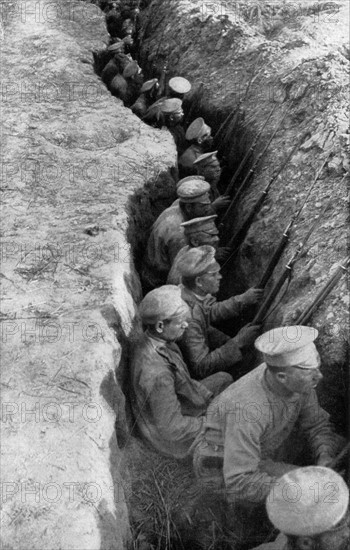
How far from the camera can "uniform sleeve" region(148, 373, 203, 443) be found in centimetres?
429

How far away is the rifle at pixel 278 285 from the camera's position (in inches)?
206

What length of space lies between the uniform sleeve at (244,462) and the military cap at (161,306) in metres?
0.89

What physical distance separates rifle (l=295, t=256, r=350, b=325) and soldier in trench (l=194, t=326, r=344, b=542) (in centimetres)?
84

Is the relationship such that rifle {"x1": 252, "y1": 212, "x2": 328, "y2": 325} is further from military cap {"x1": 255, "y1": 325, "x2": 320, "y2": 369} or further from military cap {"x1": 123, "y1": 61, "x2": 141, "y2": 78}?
military cap {"x1": 123, "y1": 61, "x2": 141, "y2": 78}

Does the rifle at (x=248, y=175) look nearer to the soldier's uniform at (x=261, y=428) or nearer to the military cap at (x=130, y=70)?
the military cap at (x=130, y=70)

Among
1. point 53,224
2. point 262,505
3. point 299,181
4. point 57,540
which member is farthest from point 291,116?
point 57,540

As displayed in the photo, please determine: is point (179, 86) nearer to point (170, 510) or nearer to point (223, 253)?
point (223, 253)

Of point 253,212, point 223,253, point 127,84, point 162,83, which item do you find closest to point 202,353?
point 223,253

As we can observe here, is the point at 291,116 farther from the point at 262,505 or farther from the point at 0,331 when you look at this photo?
the point at 262,505

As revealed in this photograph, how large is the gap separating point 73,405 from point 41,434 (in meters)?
0.28

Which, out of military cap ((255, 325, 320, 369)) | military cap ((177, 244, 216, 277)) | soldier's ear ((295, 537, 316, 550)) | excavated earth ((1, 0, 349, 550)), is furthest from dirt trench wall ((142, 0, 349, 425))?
soldier's ear ((295, 537, 316, 550))

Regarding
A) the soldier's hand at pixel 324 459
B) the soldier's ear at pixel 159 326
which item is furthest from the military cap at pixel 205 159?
the soldier's hand at pixel 324 459

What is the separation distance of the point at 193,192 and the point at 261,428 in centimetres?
320

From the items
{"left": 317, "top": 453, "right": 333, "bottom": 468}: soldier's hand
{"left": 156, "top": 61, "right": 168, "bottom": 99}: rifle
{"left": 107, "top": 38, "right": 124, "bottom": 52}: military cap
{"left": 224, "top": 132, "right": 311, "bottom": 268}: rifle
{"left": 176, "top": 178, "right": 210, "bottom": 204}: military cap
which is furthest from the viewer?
{"left": 107, "top": 38, "right": 124, "bottom": 52}: military cap
